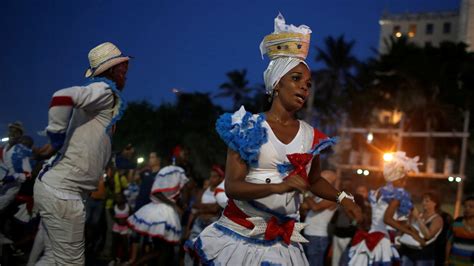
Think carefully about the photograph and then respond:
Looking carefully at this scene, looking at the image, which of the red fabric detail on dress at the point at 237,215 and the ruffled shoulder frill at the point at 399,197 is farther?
the ruffled shoulder frill at the point at 399,197

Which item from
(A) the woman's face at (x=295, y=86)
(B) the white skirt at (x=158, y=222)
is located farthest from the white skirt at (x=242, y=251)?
(B) the white skirt at (x=158, y=222)

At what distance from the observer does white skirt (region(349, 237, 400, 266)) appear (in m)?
7.41

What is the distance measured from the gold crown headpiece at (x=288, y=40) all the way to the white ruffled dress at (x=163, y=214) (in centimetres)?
528

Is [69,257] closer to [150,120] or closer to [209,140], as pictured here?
[209,140]

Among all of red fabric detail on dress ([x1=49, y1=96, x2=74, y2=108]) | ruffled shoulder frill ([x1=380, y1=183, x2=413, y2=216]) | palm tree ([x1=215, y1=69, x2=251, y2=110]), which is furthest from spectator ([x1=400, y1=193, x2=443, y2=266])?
palm tree ([x1=215, y1=69, x2=251, y2=110])

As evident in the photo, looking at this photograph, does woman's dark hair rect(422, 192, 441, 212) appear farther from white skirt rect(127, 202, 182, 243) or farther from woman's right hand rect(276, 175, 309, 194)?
woman's right hand rect(276, 175, 309, 194)

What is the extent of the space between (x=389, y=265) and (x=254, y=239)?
4.47 m

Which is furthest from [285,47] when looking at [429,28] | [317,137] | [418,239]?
[429,28]

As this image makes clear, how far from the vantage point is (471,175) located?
115 ft

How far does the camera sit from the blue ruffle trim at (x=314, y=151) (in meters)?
3.54

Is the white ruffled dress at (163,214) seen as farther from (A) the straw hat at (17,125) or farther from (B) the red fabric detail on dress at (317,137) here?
(B) the red fabric detail on dress at (317,137)

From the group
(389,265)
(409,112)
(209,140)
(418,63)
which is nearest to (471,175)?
(409,112)

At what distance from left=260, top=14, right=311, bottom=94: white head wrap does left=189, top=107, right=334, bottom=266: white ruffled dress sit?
0.32 meters

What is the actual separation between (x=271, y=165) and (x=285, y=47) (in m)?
0.80
